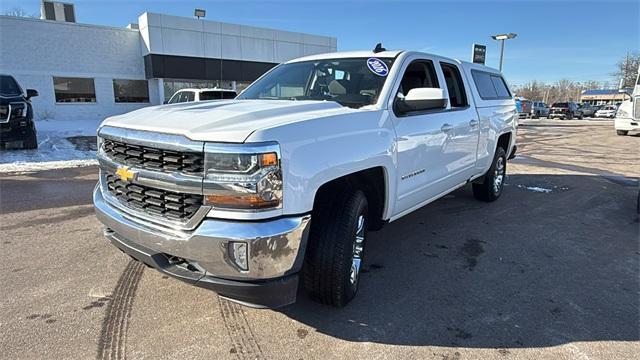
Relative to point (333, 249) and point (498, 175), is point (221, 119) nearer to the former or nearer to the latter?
point (333, 249)

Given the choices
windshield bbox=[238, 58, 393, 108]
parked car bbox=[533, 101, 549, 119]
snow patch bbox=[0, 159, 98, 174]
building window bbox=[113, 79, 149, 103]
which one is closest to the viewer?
windshield bbox=[238, 58, 393, 108]

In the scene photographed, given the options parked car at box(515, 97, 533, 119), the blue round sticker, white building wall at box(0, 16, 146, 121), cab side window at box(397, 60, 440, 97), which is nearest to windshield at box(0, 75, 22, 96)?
the blue round sticker

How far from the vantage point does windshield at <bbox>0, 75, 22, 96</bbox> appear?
9.94 m

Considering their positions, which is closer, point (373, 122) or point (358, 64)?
point (373, 122)

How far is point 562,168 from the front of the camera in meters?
9.73

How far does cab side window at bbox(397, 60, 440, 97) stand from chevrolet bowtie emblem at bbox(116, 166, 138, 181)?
7.60 feet

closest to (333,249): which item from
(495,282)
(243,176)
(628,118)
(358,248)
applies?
(358,248)

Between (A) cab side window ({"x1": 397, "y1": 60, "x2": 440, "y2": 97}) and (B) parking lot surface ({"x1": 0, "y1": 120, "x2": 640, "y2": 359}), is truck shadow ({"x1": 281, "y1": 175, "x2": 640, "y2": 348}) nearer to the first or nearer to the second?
(B) parking lot surface ({"x1": 0, "y1": 120, "x2": 640, "y2": 359})

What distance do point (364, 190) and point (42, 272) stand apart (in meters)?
2.98

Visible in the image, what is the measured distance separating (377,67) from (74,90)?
22.6 m

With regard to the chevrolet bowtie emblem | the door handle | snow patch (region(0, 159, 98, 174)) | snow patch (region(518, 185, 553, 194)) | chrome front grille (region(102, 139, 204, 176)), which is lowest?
snow patch (region(518, 185, 553, 194))

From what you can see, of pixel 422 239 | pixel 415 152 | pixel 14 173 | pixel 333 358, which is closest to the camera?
pixel 333 358

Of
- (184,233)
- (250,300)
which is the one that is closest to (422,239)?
(250,300)

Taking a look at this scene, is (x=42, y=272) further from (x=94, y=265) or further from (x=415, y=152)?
(x=415, y=152)
